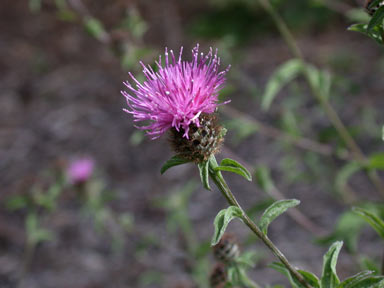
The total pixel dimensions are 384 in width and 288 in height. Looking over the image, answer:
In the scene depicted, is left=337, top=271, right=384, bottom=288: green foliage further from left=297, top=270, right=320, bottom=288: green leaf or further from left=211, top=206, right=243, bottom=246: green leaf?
left=211, top=206, right=243, bottom=246: green leaf

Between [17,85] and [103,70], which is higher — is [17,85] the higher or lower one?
the higher one

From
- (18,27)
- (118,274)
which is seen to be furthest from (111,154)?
(18,27)

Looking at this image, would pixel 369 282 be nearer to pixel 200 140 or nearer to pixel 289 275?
pixel 289 275

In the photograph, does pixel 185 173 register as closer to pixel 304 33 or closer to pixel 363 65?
pixel 363 65

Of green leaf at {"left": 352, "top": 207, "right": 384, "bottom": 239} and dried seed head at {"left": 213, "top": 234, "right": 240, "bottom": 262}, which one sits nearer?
green leaf at {"left": 352, "top": 207, "right": 384, "bottom": 239}

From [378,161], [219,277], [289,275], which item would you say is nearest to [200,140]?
[289,275]

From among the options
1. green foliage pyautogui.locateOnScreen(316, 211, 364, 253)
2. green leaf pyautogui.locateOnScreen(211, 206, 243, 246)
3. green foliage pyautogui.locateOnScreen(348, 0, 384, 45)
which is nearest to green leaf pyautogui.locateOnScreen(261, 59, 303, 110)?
green foliage pyautogui.locateOnScreen(316, 211, 364, 253)

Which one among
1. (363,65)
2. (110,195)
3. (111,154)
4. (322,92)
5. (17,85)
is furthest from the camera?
(17,85)
